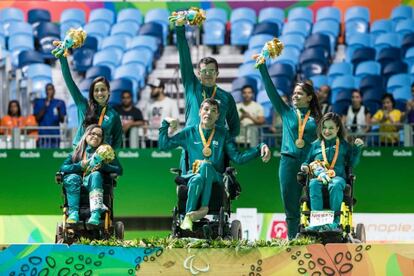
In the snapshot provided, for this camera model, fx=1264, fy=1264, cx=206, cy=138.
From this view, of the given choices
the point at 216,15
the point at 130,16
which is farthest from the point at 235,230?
the point at 130,16

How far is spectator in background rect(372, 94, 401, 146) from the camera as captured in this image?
14.6m

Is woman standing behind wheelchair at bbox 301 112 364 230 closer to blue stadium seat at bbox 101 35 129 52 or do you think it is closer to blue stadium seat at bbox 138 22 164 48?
blue stadium seat at bbox 138 22 164 48

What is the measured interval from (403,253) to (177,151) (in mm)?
Answer: 5582

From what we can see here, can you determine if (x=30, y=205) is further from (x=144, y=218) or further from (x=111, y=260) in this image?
(x=111, y=260)

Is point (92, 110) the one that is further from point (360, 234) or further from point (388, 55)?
point (388, 55)

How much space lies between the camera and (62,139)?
14.9 meters

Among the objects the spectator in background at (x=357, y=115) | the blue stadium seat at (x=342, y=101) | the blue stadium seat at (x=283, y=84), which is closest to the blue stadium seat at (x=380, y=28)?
the blue stadium seat at (x=283, y=84)

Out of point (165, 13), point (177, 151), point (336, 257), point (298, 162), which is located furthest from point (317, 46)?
point (336, 257)

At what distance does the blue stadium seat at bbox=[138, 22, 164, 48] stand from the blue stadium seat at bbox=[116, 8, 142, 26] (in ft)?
0.81

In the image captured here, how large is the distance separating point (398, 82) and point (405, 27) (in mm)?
1462

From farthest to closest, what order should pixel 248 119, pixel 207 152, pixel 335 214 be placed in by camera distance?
1. pixel 248 119
2. pixel 207 152
3. pixel 335 214

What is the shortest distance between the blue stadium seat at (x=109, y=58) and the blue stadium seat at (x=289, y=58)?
2328 mm

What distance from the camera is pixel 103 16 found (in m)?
19.3

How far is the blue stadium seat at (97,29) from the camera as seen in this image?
1914 cm
